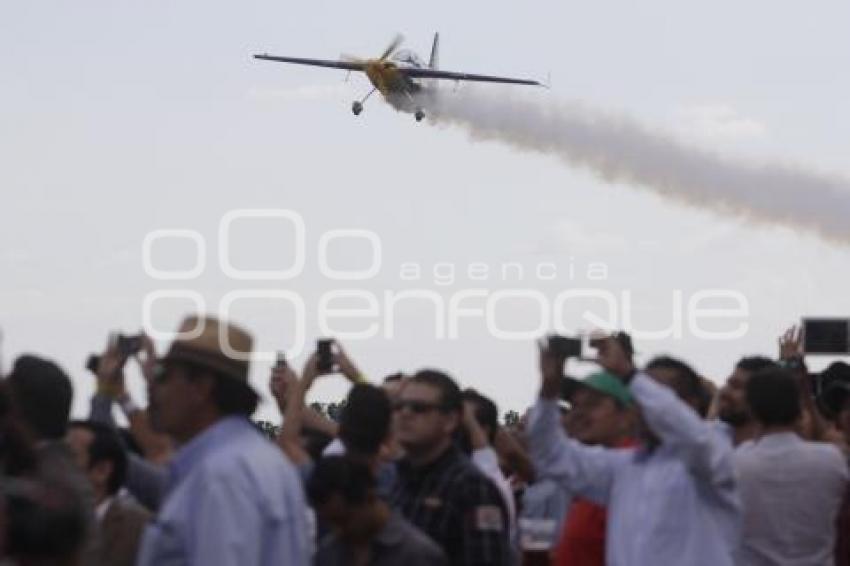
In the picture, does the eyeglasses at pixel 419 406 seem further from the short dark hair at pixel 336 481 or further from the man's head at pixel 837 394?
the man's head at pixel 837 394

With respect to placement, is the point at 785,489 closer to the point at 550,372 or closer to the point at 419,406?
the point at 550,372

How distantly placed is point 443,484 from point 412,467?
0.22 metres

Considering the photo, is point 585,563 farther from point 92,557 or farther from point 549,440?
point 92,557

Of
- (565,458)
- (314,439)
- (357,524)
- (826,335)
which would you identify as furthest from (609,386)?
(826,335)

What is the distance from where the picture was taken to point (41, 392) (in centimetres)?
703

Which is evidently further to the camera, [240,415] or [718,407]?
[718,407]

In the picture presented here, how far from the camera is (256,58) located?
214ft

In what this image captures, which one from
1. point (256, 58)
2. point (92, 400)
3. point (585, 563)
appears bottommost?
point (585, 563)

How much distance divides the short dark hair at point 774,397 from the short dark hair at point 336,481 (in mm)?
2754

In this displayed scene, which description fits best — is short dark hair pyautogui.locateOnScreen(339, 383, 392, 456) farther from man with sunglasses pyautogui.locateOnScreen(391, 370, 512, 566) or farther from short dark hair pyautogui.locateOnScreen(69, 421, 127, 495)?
short dark hair pyautogui.locateOnScreen(69, 421, 127, 495)

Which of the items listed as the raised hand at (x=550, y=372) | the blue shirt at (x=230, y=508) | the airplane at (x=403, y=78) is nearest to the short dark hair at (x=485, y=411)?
the raised hand at (x=550, y=372)

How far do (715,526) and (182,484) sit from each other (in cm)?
285

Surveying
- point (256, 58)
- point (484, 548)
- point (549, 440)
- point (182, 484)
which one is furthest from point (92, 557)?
point (256, 58)

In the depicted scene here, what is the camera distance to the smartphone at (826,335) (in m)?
11.6
